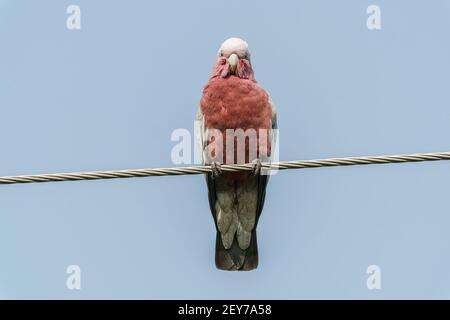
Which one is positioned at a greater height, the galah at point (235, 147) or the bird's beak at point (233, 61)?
the bird's beak at point (233, 61)

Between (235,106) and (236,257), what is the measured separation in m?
1.34

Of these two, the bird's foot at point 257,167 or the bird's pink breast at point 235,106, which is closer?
the bird's foot at point 257,167

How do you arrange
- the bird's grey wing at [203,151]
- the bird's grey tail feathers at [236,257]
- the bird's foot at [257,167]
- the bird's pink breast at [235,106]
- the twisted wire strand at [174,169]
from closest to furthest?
the twisted wire strand at [174,169] < the bird's foot at [257,167] < the bird's pink breast at [235,106] < the bird's grey wing at [203,151] < the bird's grey tail feathers at [236,257]

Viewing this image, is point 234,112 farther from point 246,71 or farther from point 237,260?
point 237,260

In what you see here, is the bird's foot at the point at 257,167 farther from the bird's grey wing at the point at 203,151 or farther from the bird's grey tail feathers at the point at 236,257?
the bird's grey tail feathers at the point at 236,257

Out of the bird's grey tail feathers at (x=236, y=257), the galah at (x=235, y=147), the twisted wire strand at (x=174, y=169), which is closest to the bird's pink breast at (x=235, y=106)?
the galah at (x=235, y=147)

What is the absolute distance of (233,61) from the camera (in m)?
6.58

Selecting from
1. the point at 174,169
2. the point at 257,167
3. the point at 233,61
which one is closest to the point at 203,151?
the point at 257,167

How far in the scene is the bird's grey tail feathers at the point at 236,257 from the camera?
6.68m

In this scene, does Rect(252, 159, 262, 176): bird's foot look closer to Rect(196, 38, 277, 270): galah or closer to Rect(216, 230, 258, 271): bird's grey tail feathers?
Rect(196, 38, 277, 270): galah

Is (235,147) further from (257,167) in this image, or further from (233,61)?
(233,61)

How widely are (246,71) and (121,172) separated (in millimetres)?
2210

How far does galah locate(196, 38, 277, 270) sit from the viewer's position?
629cm

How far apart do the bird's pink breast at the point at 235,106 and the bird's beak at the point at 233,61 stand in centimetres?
10
